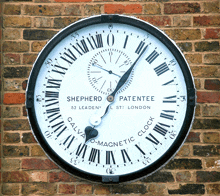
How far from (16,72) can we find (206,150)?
1.46 m

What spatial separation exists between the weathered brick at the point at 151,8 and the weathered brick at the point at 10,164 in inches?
55.7

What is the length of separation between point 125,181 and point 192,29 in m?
1.18

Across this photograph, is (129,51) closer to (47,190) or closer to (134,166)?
(134,166)

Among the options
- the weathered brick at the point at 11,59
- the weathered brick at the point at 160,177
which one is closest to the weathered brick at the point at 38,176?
the weathered brick at the point at 160,177

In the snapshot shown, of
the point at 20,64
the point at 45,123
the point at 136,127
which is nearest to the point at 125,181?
the point at 136,127

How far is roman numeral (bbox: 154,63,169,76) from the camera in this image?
2053mm

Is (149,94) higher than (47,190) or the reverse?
higher

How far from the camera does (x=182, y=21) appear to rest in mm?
2125

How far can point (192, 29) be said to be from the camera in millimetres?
2121

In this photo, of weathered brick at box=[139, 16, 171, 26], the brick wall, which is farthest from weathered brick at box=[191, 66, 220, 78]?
weathered brick at box=[139, 16, 171, 26]

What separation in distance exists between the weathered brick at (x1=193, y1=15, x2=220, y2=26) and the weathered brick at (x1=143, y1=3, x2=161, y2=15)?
273 mm

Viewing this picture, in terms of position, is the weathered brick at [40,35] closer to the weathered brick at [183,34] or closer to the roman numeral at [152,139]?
the weathered brick at [183,34]

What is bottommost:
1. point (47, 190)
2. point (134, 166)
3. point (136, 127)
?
point (47, 190)

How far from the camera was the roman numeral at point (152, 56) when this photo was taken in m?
2.06
